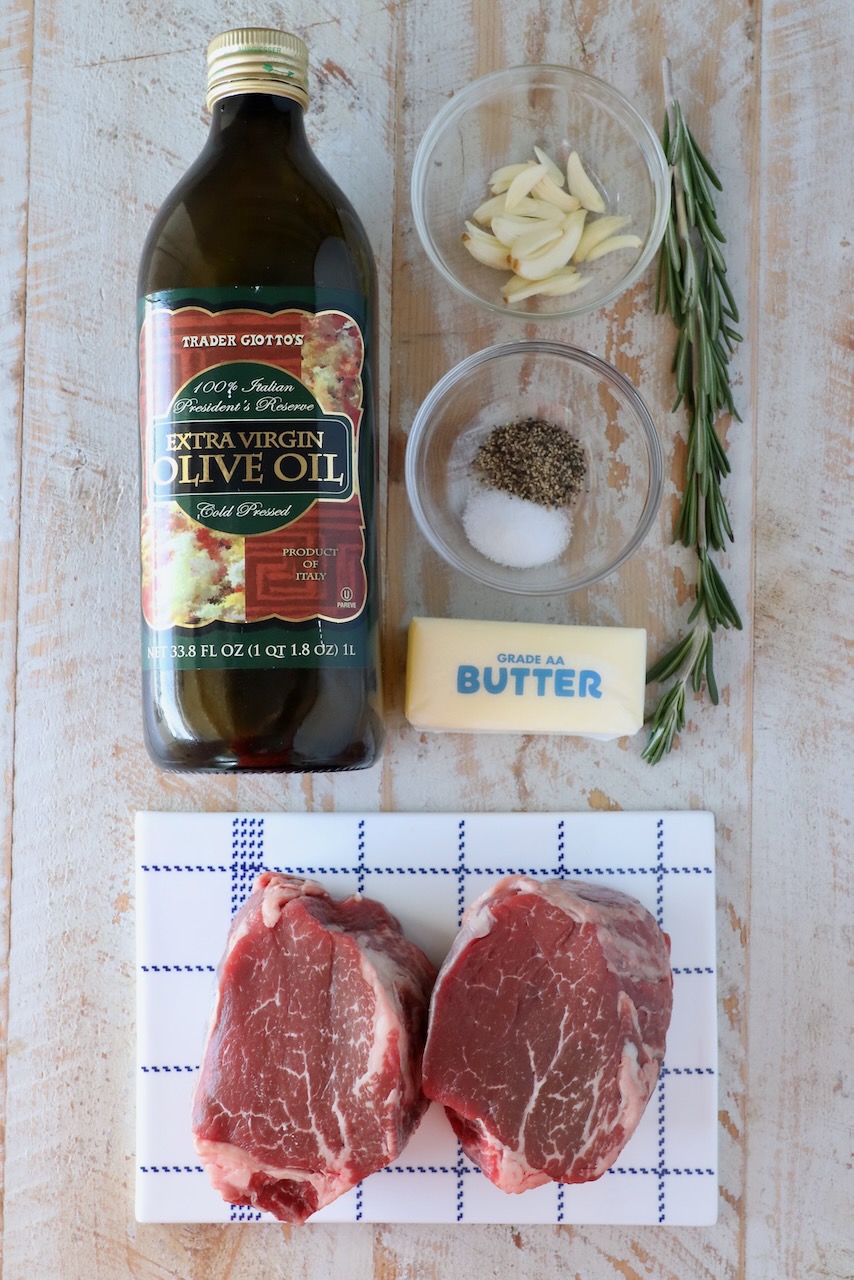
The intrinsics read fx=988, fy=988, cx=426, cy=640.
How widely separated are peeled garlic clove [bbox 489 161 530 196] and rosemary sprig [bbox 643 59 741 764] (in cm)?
17

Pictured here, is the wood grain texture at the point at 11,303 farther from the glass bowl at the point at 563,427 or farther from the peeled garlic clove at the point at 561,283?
the peeled garlic clove at the point at 561,283

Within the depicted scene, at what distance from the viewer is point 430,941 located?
1.12m

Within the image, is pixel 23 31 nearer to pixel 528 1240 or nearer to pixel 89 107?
pixel 89 107

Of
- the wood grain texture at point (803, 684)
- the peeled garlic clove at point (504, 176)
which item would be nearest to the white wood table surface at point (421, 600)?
the wood grain texture at point (803, 684)

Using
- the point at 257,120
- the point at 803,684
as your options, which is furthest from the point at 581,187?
the point at 803,684

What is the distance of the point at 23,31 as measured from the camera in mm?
1134

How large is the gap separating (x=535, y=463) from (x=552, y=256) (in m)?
0.22

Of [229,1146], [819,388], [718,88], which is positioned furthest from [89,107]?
[229,1146]

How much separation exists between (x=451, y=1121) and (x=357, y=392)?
2.51 feet

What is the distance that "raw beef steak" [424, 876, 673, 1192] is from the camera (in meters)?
0.99

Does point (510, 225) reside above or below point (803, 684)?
above

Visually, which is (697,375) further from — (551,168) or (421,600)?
(421,600)

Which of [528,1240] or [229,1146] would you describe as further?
[528,1240]

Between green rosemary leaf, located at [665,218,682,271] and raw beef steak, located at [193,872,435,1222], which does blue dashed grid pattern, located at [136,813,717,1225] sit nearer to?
raw beef steak, located at [193,872,435,1222]
